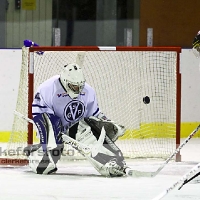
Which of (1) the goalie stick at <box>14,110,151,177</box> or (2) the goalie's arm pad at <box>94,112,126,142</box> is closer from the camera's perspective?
(1) the goalie stick at <box>14,110,151,177</box>

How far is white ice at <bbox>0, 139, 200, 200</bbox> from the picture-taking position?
4.53 meters

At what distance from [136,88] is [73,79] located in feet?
5.71

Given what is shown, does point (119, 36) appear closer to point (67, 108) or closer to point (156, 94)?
point (156, 94)

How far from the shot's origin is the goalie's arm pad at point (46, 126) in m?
5.52

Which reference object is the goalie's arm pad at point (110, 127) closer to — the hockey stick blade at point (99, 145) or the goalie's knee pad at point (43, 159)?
the hockey stick blade at point (99, 145)

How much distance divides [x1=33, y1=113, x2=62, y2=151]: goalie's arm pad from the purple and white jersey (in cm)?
4

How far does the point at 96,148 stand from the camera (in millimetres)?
5449

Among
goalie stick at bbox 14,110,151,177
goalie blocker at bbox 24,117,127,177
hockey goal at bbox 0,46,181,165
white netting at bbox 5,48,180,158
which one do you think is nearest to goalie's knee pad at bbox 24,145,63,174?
goalie blocker at bbox 24,117,127,177

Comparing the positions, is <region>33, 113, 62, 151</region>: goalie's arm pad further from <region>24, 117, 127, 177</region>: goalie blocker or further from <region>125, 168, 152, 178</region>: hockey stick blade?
<region>125, 168, 152, 178</region>: hockey stick blade

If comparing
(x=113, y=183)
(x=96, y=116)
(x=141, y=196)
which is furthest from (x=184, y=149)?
(x=141, y=196)

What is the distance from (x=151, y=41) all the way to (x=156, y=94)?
921 mm

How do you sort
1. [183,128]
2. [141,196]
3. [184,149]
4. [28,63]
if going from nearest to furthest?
[141,196] < [28,63] < [184,149] < [183,128]

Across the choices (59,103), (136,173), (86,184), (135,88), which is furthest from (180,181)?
(135,88)

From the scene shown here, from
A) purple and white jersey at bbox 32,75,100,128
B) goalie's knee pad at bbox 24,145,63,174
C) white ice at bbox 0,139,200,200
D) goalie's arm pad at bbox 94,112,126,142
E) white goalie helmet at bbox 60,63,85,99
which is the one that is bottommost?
white ice at bbox 0,139,200,200
